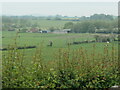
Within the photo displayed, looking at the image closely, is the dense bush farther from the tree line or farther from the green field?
the tree line

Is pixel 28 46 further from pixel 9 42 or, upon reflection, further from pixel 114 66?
pixel 114 66

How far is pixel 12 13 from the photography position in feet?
11.8

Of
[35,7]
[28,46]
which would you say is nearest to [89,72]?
[28,46]

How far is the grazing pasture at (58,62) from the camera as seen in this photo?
11.6 feet

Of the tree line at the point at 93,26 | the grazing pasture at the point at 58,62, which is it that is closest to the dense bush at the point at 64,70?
the grazing pasture at the point at 58,62

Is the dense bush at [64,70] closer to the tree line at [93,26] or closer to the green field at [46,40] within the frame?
the green field at [46,40]

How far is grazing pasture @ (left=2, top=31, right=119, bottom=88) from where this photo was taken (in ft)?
11.6

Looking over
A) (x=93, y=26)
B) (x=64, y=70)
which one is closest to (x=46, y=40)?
(x=64, y=70)

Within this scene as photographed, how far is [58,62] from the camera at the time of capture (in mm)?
3852

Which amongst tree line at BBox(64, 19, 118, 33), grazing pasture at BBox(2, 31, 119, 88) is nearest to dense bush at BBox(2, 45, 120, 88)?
grazing pasture at BBox(2, 31, 119, 88)

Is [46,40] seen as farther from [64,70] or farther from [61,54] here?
[64,70]

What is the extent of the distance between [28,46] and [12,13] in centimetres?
50

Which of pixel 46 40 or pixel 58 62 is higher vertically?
pixel 46 40

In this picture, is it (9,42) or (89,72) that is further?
(89,72)
